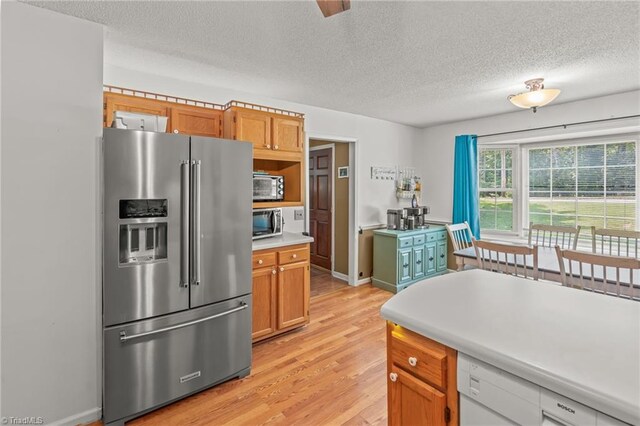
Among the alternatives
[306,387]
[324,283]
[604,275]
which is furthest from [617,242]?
[306,387]

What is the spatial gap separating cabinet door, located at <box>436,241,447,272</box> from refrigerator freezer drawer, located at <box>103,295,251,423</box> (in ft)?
10.9

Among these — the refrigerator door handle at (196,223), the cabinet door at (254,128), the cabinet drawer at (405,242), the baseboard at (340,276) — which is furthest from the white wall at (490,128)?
the refrigerator door handle at (196,223)

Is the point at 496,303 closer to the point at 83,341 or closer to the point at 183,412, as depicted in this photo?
the point at 183,412

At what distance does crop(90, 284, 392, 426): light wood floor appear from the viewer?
1.94 m

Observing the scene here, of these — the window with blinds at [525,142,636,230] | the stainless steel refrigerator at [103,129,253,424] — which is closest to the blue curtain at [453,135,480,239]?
the window with blinds at [525,142,636,230]

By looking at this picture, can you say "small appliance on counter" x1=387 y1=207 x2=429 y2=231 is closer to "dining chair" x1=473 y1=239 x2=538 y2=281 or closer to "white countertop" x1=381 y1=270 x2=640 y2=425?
"dining chair" x1=473 y1=239 x2=538 y2=281


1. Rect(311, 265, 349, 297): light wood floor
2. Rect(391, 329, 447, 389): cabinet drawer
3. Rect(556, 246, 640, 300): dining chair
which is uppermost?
Rect(556, 246, 640, 300): dining chair

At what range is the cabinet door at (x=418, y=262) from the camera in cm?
436

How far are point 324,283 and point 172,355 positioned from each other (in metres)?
2.86

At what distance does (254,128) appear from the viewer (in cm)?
286

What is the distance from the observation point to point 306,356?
2645mm

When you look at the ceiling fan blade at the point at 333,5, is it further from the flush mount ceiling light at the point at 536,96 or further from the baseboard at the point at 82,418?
the baseboard at the point at 82,418

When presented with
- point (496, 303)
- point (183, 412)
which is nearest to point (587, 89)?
point (496, 303)

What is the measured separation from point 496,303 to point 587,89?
3190mm
